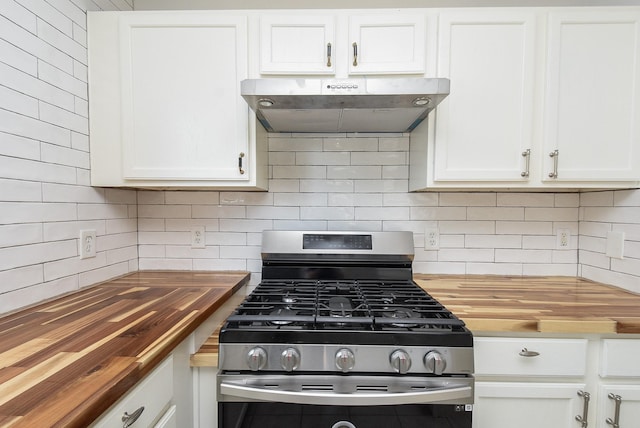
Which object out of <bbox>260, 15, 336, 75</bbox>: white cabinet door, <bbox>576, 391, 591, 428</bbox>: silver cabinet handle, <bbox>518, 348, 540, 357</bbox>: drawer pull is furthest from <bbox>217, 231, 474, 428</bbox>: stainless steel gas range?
<bbox>260, 15, 336, 75</bbox>: white cabinet door

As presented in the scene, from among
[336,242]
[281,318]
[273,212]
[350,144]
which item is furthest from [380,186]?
[281,318]

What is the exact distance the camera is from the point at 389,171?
1739mm

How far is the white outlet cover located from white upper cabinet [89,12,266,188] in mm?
1725

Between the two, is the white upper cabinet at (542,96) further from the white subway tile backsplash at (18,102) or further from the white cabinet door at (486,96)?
the white subway tile backsplash at (18,102)

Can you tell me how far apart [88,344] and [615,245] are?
7.00ft

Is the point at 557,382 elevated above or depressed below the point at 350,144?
below

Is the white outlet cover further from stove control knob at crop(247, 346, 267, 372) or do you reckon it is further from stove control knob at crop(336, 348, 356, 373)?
stove control knob at crop(247, 346, 267, 372)

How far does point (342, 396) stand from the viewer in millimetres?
957

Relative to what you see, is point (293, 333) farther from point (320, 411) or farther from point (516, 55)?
point (516, 55)

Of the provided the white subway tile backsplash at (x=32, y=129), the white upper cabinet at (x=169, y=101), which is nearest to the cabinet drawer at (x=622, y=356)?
the white upper cabinet at (x=169, y=101)

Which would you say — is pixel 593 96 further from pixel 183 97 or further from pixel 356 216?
pixel 183 97

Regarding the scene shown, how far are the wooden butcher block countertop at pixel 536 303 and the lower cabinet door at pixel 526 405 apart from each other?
0.21 meters

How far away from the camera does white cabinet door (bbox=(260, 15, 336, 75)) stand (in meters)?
1.36

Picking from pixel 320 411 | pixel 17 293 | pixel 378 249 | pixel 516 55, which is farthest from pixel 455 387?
pixel 17 293
